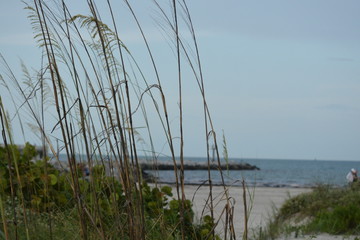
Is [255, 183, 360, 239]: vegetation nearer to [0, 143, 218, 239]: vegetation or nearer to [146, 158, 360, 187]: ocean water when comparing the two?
[146, 158, 360, 187]: ocean water

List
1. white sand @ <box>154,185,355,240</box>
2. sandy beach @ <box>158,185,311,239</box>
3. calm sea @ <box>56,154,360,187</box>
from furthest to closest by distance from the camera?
1. calm sea @ <box>56,154,360,187</box>
2. white sand @ <box>154,185,355,240</box>
3. sandy beach @ <box>158,185,311,239</box>

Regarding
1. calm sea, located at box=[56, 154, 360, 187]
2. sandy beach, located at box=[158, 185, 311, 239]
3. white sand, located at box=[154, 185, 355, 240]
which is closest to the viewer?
sandy beach, located at box=[158, 185, 311, 239]

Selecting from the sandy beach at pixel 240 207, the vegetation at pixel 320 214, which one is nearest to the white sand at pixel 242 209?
the sandy beach at pixel 240 207

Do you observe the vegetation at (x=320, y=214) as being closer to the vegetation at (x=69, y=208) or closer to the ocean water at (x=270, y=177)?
the ocean water at (x=270, y=177)

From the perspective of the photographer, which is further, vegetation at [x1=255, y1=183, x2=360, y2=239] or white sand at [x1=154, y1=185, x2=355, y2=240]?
vegetation at [x1=255, y1=183, x2=360, y2=239]

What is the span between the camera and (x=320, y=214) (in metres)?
5.53

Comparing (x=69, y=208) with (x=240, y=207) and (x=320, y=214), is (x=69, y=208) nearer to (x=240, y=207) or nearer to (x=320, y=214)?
(x=320, y=214)

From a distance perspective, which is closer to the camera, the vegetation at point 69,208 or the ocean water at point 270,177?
the vegetation at point 69,208

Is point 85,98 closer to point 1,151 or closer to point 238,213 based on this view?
point 1,151

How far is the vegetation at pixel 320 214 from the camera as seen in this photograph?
4.93m

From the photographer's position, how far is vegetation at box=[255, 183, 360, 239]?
4934mm

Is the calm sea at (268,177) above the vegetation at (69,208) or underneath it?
underneath

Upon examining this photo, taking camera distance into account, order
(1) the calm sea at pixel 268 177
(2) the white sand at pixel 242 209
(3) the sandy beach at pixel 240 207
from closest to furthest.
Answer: (3) the sandy beach at pixel 240 207 → (2) the white sand at pixel 242 209 → (1) the calm sea at pixel 268 177

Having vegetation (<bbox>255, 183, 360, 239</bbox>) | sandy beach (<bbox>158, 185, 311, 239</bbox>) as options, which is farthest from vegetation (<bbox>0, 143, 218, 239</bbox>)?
vegetation (<bbox>255, 183, 360, 239</bbox>)
